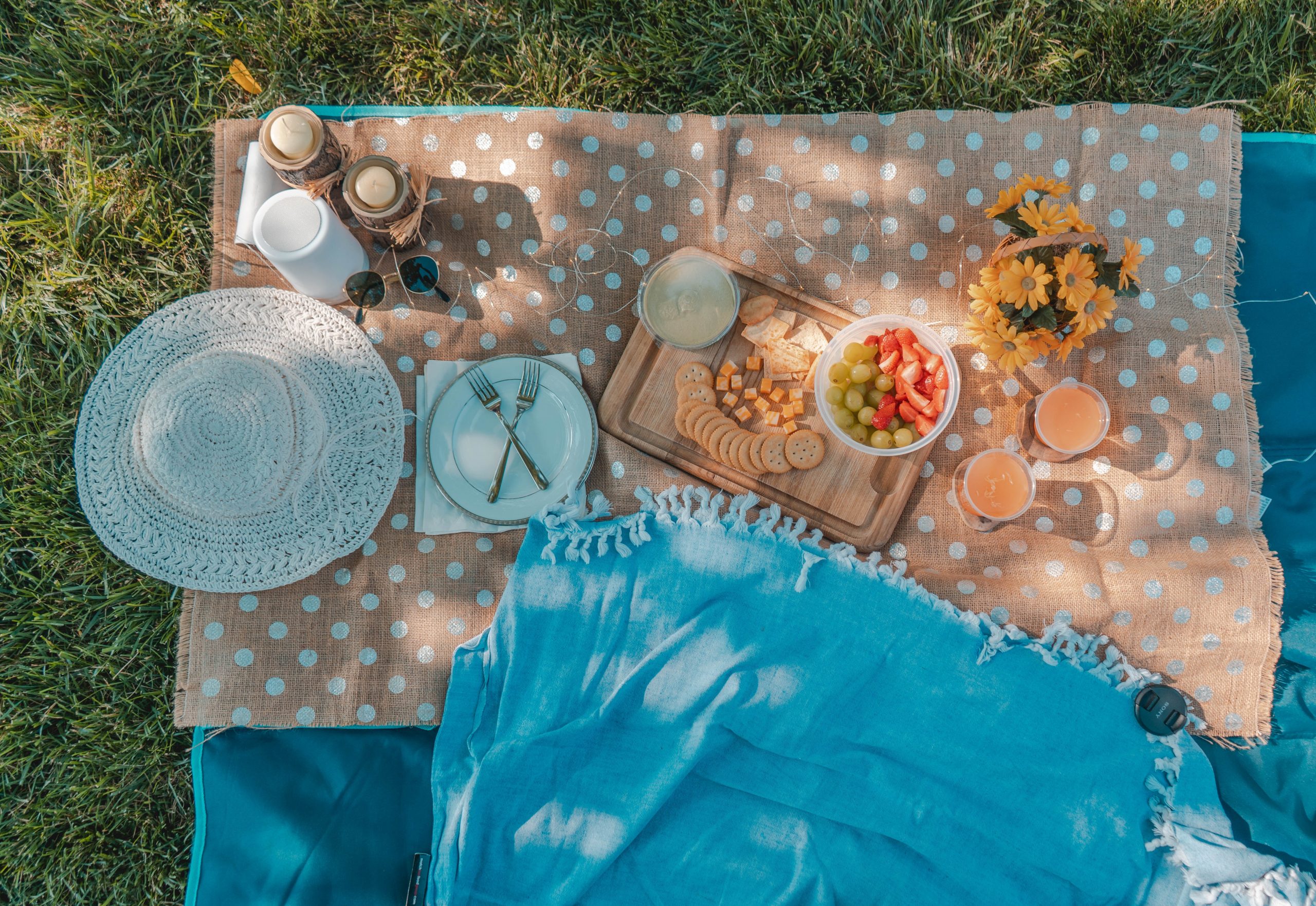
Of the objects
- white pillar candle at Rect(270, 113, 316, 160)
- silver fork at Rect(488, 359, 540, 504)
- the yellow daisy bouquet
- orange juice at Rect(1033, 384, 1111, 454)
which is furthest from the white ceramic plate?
orange juice at Rect(1033, 384, 1111, 454)

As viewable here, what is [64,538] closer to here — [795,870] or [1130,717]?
[795,870]

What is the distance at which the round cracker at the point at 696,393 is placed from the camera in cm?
199

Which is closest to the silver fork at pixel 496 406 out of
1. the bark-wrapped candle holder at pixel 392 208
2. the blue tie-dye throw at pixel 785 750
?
the blue tie-dye throw at pixel 785 750

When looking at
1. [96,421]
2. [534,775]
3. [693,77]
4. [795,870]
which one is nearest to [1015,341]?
[693,77]

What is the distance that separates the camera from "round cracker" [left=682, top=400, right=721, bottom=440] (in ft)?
6.49

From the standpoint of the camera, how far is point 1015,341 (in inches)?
71.9

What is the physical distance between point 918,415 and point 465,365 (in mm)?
1174

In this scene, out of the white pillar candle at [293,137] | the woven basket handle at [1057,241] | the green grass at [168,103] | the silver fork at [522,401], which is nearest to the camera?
the woven basket handle at [1057,241]

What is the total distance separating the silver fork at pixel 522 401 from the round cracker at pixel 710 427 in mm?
440

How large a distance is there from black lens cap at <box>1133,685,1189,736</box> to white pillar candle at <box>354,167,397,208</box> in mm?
2233

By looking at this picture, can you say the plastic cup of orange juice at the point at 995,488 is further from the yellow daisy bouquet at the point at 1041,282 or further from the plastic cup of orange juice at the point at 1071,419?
the yellow daisy bouquet at the point at 1041,282

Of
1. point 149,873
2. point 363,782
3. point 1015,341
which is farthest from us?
point 149,873

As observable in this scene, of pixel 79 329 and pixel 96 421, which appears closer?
pixel 96 421

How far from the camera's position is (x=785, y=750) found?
74.9 inches
